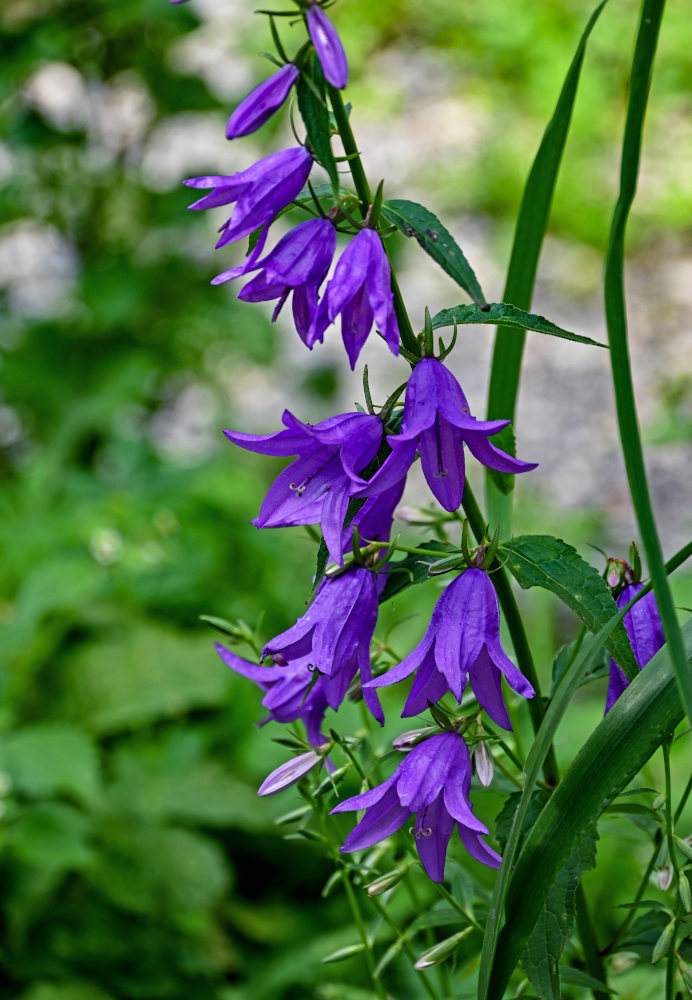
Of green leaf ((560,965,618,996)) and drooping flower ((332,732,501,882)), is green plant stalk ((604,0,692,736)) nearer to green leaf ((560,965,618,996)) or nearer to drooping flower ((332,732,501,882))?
drooping flower ((332,732,501,882))

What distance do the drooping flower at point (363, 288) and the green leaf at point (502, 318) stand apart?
0.05m

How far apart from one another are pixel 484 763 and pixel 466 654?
0.08 metres

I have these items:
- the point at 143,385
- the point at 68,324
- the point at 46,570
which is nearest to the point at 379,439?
the point at 46,570

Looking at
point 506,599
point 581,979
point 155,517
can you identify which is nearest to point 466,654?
point 506,599

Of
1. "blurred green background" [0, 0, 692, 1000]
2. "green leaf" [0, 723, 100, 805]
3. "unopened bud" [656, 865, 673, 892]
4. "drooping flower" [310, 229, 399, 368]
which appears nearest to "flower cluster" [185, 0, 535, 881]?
"drooping flower" [310, 229, 399, 368]

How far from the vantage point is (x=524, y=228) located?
730 millimetres

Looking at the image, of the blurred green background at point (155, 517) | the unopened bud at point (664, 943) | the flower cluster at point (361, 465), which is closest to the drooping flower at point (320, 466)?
the flower cluster at point (361, 465)

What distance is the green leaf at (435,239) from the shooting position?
0.54 meters

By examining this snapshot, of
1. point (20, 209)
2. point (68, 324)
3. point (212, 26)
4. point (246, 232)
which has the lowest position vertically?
point (246, 232)

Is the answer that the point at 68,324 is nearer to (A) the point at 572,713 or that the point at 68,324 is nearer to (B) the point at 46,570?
(B) the point at 46,570

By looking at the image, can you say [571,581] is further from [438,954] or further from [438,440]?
[438,954]

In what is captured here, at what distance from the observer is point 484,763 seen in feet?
2.03

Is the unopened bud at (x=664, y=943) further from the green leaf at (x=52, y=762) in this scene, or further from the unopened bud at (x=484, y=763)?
the green leaf at (x=52, y=762)

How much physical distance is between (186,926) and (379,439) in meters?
1.07
